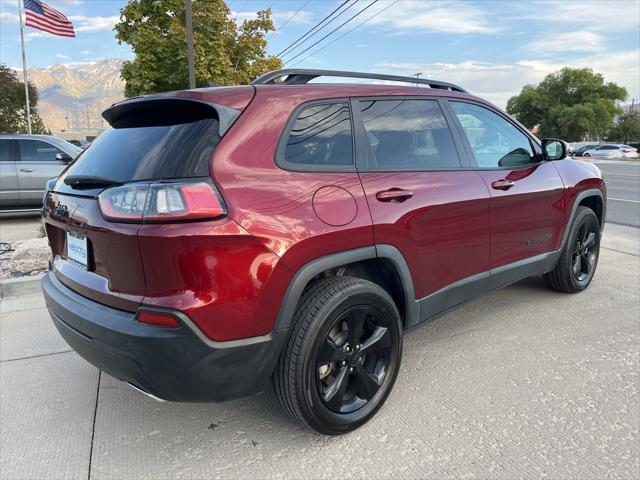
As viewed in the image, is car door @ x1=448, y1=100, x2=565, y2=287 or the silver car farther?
the silver car

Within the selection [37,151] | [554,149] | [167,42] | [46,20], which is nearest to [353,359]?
[554,149]

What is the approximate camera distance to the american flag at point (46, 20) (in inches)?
741

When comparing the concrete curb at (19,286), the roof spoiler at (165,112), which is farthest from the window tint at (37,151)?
the roof spoiler at (165,112)

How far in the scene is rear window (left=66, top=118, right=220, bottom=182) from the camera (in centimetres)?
203

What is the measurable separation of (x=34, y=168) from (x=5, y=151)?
22.8 inches

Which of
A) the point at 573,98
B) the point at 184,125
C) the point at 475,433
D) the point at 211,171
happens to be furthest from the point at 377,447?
the point at 573,98

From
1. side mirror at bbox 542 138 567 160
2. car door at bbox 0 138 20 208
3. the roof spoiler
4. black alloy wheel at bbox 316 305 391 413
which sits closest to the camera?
the roof spoiler

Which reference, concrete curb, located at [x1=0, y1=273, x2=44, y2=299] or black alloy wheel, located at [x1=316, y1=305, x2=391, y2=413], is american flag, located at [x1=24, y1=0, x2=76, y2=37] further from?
black alloy wheel, located at [x1=316, y1=305, x2=391, y2=413]

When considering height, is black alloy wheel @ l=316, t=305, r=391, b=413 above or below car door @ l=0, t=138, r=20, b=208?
below

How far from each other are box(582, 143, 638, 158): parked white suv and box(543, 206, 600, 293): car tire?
1799 inches

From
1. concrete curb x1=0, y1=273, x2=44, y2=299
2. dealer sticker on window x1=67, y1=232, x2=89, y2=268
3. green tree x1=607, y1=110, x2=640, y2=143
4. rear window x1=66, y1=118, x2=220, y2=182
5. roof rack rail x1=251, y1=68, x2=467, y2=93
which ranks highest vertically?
green tree x1=607, y1=110, x2=640, y2=143

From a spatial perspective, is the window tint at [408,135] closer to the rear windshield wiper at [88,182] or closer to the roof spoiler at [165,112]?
the roof spoiler at [165,112]

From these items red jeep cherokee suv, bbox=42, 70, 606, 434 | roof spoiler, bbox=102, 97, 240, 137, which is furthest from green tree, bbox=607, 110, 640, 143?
roof spoiler, bbox=102, 97, 240, 137

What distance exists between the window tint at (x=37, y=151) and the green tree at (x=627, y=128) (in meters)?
73.5
